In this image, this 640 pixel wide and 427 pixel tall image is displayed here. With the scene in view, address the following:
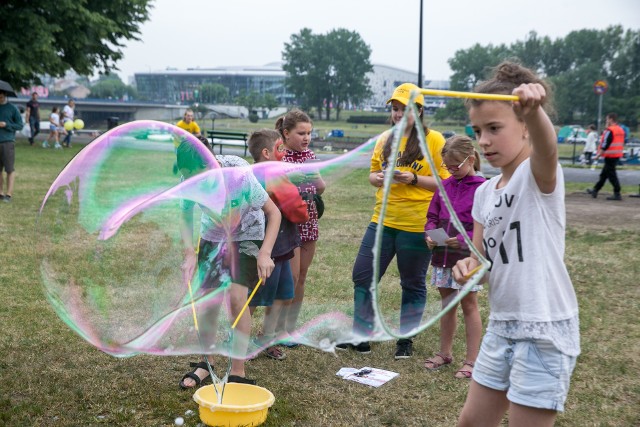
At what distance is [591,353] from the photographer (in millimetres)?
4910

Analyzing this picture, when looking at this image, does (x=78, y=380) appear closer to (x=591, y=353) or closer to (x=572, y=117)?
(x=591, y=353)

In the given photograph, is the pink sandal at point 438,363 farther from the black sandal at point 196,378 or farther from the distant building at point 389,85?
the distant building at point 389,85

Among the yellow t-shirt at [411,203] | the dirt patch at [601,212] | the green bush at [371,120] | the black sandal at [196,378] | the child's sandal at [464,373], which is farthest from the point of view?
the green bush at [371,120]

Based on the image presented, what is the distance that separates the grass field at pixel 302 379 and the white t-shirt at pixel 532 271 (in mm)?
1026

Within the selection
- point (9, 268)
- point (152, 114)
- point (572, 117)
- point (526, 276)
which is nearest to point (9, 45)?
point (9, 268)

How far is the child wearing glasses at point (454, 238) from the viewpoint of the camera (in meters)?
2.63

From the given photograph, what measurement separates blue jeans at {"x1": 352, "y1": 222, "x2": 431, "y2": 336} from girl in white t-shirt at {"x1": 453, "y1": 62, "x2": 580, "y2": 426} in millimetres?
338

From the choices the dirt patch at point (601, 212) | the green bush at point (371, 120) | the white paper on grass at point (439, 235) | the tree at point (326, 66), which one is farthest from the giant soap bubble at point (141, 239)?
the tree at point (326, 66)

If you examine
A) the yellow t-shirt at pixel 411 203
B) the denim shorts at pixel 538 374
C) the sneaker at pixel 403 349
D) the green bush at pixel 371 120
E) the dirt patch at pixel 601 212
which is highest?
the yellow t-shirt at pixel 411 203

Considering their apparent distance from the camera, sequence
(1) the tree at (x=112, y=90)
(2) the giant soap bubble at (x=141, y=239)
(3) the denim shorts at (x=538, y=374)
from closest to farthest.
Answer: (3) the denim shorts at (x=538, y=374) → (2) the giant soap bubble at (x=141, y=239) → (1) the tree at (x=112, y=90)

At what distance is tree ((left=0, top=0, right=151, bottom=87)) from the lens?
23.8 m

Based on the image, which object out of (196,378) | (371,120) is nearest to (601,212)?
(196,378)

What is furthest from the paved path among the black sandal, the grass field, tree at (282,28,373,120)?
tree at (282,28,373,120)

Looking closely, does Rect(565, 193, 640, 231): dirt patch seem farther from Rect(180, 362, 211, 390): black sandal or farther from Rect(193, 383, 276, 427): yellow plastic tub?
Rect(193, 383, 276, 427): yellow plastic tub
